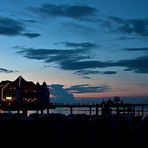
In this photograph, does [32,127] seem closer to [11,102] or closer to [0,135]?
[0,135]

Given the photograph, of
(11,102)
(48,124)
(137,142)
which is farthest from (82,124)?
(11,102)

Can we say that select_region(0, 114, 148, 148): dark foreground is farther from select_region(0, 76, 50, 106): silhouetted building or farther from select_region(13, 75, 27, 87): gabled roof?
select_region(13, 75, 27, 87): gabled roof

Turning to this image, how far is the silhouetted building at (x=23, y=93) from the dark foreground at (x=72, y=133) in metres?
113

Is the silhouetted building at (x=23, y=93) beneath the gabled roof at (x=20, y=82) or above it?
beneath

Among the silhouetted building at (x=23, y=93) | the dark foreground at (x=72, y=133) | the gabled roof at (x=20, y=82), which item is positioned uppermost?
the gabled roof at (x=20, y=82)

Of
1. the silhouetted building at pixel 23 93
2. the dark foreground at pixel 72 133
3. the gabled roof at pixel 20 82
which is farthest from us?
the gabled roof at pixel 20 82

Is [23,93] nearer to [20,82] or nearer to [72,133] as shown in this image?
[20,82]

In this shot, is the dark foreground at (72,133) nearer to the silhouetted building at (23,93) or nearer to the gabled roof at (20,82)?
the silhouetted building at (23,93)

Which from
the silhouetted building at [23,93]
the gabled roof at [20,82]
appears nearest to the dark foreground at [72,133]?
the silhouetted building at [23,93]

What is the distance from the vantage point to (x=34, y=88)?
166375 mm

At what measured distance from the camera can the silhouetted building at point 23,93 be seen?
159 metres

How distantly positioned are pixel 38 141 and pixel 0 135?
3608mm

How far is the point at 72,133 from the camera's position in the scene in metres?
37.4

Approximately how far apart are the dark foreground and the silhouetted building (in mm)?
113497
